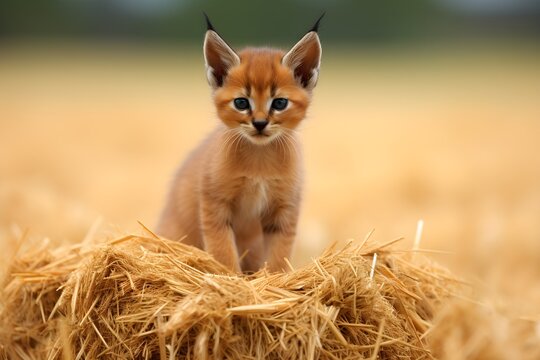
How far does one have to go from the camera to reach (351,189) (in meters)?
8.88

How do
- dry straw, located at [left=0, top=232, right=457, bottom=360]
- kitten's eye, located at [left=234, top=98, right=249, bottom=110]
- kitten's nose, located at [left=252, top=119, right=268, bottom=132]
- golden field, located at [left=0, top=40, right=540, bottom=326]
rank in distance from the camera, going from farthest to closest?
golden field, located at [left=0, top=40, right=540, bottom=326] → kitten's eye, located at [left=234, top=98, right=249, bottom=110] → kitten's nose, located at [left=252, top=119, right=268, bottom=132] → dry straw, located at [left=0, top=232, right=457, bottom=360]

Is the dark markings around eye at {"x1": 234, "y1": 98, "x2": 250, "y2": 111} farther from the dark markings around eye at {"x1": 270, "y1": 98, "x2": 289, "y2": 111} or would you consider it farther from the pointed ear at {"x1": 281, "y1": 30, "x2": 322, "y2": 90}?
the pointed ear at {"x1": 281, "y1": 30, "x2": 322, "y2": 90}

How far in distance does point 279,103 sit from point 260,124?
210mm

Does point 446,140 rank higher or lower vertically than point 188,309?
higher

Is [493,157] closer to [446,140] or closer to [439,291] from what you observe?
[446,140]

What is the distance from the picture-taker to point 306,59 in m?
4.35

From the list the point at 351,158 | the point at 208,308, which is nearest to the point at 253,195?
the point at 208,308

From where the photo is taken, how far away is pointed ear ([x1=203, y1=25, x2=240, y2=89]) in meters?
4.22

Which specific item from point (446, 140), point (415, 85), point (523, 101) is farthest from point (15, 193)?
point (415, 85)

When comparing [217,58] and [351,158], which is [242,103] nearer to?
[217,58]

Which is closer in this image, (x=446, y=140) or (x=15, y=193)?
(x=15, y=193)

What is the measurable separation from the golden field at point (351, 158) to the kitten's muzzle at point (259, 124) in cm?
59

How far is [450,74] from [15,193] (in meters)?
21.7

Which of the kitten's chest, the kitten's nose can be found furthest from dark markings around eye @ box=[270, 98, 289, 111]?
the kitten's chest
